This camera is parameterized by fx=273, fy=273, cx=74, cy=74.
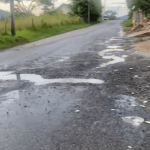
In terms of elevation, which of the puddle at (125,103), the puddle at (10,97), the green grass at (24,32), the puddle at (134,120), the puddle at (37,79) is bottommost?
the puddle at (134,120)

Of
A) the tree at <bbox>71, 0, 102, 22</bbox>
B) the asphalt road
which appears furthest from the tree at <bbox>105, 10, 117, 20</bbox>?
the asphalt road

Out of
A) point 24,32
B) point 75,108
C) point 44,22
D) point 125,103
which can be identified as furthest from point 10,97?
point 44,22

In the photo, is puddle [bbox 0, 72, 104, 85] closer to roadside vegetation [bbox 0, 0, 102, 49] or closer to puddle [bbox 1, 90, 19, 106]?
puddle [bbox 1, 90, 19, 106]

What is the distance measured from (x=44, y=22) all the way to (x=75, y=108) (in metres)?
23.4

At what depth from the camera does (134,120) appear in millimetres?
4223

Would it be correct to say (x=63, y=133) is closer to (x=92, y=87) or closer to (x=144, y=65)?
(x=92, y=87)

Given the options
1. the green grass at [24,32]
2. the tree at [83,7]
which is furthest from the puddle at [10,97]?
the tree at [83,7]

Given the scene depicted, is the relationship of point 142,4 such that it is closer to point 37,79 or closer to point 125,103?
point 37,79

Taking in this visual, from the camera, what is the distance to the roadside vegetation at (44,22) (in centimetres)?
1852

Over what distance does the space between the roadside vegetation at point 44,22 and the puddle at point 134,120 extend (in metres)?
11.8

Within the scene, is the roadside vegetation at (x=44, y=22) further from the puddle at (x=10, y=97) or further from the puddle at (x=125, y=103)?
the puddle at (x=125, y=103)

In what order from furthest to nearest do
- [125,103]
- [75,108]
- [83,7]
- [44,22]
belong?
[83,7]
[44,22]
[125,103]
[75,108]

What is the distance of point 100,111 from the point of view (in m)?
4.62

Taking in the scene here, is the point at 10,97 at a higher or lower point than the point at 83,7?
lower
